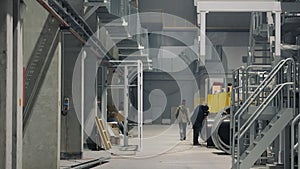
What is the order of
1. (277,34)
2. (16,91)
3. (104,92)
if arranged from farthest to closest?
(104,92)
(277,34)
(16,91)

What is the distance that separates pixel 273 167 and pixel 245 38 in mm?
26600

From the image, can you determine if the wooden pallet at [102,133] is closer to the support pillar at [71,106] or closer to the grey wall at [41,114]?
the support pillar at [71,106]

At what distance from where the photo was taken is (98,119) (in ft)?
61.6

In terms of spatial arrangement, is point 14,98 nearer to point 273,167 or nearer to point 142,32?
point 273,167

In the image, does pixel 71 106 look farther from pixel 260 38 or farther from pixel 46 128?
pixel 260 38

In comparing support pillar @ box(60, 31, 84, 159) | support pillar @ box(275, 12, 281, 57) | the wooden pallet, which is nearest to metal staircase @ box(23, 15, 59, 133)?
support pillar @ box(60, 31, 84, 159)

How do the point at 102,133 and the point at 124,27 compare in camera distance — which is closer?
the point at 124,27

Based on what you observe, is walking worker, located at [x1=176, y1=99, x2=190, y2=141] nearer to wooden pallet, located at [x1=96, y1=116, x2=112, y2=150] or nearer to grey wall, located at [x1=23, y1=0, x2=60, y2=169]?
wooden pallet, located at [x1=96, y1=116, x2=112, y2=150]

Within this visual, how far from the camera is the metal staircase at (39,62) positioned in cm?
1249

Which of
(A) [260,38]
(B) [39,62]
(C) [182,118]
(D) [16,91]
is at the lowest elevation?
(C) [182,118]

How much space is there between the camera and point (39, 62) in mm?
12633

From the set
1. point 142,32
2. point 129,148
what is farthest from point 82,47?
point 142,32

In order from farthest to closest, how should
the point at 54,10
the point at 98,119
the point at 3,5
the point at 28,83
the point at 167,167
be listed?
the point at 98,119 < the point at 167,167 < the point at 28,83 < the point at 54,10 < the point at 3,5

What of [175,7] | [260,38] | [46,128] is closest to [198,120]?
[260,38]
